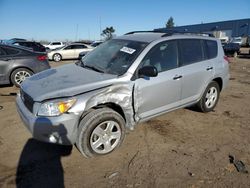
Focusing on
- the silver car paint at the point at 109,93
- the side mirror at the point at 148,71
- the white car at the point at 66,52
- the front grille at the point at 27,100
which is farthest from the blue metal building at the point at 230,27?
the front grille at the point at 27,100

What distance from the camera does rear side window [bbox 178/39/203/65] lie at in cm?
474

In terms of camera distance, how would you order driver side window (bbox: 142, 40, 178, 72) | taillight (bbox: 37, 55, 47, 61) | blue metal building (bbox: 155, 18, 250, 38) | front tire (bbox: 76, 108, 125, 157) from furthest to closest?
blue metal building (bbox: 155, 18, 250, 38), taillight (bbox: 37, 55, 47, 61), driver side window (bbox: 142, 40, 178, 72), front tire (bbox: 76, 108, 125, 157)

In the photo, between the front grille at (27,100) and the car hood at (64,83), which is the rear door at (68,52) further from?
the front grille at (27,100)

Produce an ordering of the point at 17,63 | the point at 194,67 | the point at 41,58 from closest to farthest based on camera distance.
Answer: the point at 194,67 < the point at 17,63 < the point at 41,58

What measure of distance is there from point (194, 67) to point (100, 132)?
7.83 ft

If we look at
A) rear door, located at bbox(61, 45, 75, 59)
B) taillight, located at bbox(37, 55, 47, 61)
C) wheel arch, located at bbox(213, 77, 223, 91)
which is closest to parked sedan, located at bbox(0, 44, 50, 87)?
taillight, located at bbox(37, 55, 47, 61)

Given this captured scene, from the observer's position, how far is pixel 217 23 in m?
64.1

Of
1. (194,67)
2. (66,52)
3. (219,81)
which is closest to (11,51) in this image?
(194,67)

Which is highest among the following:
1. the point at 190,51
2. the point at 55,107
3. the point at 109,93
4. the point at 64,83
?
the point at 190,51

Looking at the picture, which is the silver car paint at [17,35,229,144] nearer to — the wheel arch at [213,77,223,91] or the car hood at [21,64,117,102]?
the car hood at [21,64,117,102]

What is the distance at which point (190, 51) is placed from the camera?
4.95m

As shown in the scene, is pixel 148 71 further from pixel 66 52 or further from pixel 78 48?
pixel 78 48

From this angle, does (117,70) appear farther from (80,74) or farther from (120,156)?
(120,156)

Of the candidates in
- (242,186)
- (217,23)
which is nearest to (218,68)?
(242,186)
